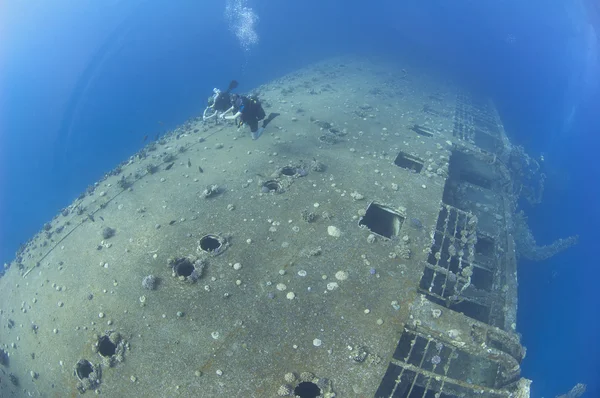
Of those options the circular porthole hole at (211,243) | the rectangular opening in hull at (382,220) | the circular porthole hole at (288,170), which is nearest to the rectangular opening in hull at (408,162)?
the rectangular opening in hull at (382,220)

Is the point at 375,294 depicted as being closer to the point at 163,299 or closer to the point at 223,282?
the point at 223,282

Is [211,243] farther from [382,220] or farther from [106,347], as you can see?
[382,220]

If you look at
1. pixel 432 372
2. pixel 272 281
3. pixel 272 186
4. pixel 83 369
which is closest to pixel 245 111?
pixel 272 186

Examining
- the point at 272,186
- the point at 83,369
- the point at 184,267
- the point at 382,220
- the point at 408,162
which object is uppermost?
the point at 272,186

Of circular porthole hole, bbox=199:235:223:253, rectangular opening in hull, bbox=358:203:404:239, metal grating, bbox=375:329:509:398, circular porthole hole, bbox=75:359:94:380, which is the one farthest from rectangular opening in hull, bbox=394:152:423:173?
circular porthole hole, bbox=75:359:94:380

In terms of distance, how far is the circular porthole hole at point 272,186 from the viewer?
1008 cm

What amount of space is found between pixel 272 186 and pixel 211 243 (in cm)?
295

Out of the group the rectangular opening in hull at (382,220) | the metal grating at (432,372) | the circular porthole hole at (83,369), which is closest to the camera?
the metal grating at (432,372)

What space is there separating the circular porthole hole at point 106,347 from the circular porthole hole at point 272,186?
5615mm

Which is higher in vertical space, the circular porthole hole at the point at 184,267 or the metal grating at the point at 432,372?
the circular porthole hole at the point at 184,267

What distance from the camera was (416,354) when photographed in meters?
6.92

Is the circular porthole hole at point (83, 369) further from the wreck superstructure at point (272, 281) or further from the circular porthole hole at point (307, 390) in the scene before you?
the circular porthole hole at point (307, 390)

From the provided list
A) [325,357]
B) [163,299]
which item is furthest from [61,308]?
[325,357]

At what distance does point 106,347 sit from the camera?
7.10 m
